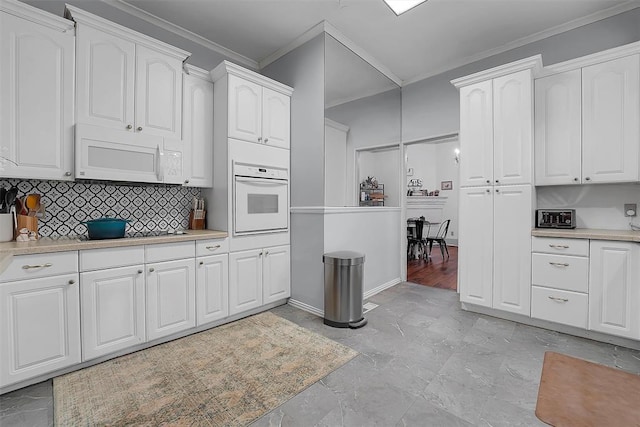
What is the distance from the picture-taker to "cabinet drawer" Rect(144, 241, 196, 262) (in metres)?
2.33

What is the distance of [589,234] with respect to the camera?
8.07 feet

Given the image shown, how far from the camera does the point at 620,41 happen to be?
2775 millimetres

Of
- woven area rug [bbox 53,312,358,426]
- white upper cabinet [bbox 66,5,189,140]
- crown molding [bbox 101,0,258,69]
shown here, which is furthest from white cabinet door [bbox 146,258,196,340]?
crown molding [bbox 101,0,258,69]

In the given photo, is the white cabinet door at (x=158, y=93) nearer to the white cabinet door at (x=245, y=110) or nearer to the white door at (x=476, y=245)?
the white cabinet door at (x=245, y=110)

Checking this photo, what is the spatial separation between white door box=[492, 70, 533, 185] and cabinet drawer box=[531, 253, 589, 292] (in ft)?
2.48

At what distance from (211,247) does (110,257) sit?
0.78 m

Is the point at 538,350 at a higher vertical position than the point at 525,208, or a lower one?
lower

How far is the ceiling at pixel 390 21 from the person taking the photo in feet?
9.12

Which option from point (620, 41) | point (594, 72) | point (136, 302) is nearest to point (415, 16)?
point (594, 72)

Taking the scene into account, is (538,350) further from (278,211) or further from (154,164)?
(154,164)

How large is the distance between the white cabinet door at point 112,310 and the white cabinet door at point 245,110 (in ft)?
5.11

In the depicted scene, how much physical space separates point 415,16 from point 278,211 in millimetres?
2506

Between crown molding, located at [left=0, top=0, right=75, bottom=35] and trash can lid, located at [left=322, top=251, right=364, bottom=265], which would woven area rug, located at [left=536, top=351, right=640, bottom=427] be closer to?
trash can lid, located at [left=322, top=251, right=364, bottom=265]

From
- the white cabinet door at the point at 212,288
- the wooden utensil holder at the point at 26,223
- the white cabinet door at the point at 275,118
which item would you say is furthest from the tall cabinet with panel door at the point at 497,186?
the wooden utensil holder at the point at 26,223
